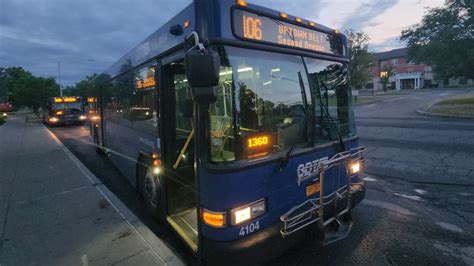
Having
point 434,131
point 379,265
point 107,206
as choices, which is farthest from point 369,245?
point 434,131

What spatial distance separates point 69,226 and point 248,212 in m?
3.22

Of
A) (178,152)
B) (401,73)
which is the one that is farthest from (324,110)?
(401,73)

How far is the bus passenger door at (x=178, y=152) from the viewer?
3.63 meters

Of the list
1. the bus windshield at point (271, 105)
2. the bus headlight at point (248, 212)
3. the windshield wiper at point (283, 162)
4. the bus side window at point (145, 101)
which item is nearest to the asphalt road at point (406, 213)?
the bus headlight at point (248, 212)

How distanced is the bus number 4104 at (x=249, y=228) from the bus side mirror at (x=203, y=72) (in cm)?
137

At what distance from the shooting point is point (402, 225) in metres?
4.02

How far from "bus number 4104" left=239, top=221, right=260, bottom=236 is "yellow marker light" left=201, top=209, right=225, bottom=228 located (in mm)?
218

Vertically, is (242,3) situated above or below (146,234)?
above

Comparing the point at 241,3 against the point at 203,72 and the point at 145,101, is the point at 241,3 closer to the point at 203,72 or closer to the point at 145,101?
the point at 203,72

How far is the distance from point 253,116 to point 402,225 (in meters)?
3.01

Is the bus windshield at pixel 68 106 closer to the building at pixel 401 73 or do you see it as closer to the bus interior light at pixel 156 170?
the bus interior light at pixel 156 170

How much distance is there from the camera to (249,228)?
2.78 metres

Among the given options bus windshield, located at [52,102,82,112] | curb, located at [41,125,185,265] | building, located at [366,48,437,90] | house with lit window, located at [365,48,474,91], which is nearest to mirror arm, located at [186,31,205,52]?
curb, located at [41,125,185,265]

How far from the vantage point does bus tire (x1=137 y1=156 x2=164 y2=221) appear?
409 cm
